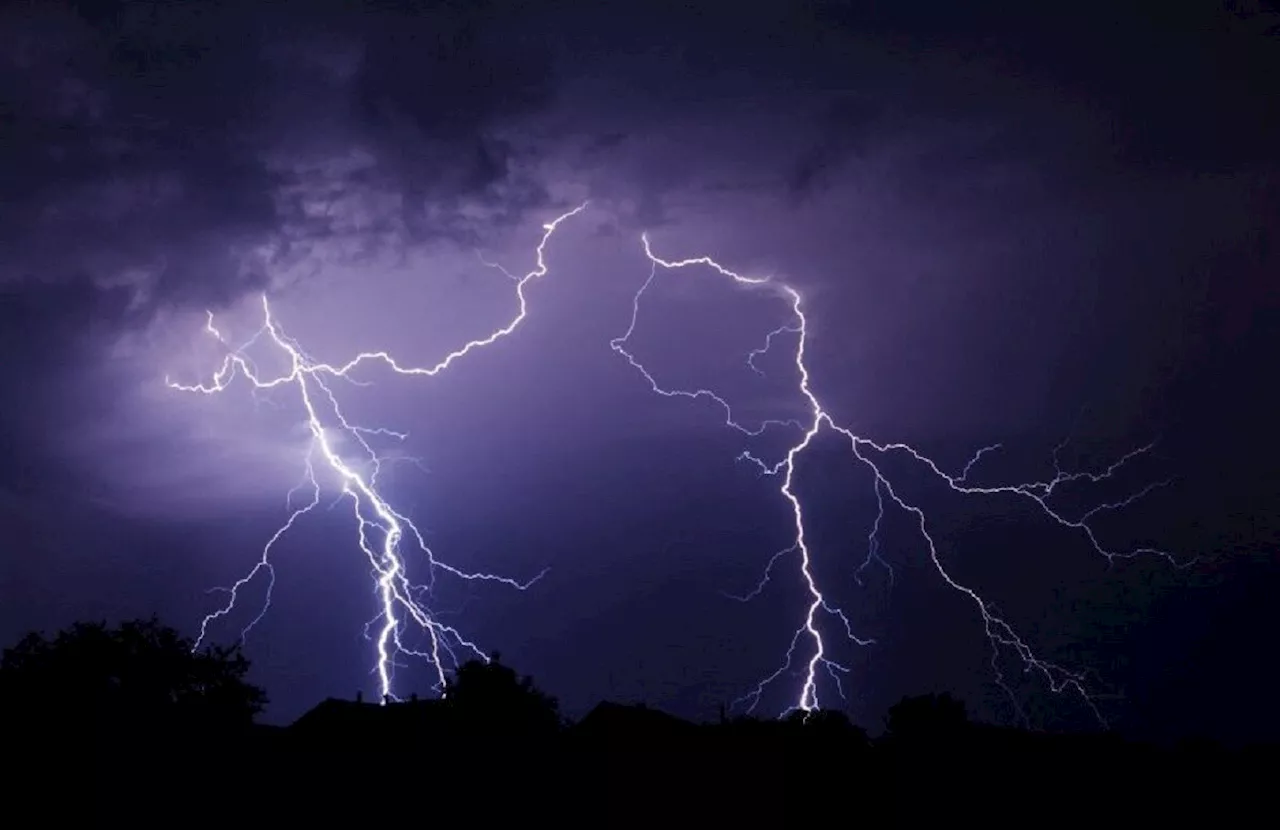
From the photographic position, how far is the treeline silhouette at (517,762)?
955 cm

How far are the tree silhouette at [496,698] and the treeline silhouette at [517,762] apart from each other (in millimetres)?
200

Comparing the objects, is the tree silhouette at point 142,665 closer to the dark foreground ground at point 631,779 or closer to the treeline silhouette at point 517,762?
the treeline silhouette at point 517,762

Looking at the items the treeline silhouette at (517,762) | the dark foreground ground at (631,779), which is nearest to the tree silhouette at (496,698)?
the treeline silhouette at (517,762)

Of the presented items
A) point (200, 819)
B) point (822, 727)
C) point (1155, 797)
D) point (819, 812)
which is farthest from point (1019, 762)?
point (200, 819)

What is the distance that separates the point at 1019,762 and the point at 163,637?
1797 centimetres

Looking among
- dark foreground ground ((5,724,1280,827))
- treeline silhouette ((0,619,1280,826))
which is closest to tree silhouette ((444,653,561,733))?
treeline silhouette ((0,619,1280,826))

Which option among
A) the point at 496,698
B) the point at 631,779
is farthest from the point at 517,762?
the point at 496,698

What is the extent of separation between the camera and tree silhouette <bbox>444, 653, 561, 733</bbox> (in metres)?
23.7

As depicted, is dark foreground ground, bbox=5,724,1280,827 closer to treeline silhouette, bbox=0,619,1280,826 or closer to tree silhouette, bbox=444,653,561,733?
treeline silhouette, bbox=0,619,1280,826

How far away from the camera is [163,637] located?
73.3 ft

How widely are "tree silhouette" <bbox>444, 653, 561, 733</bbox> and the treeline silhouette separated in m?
0.20

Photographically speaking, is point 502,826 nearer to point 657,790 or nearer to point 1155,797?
point 657,790

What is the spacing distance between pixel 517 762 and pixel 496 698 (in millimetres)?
13089

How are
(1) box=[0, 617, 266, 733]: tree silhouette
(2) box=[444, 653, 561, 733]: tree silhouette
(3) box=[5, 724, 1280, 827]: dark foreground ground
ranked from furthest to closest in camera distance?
(2) box=[444, 653, 561, 733]: tree silhouette → (1) box=[0, 617, 266, 733]: tree silhouette → (3) box=[5, 724, 1280, 827]: dark foreground ground
